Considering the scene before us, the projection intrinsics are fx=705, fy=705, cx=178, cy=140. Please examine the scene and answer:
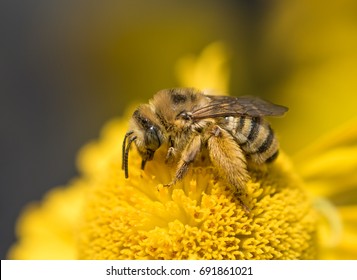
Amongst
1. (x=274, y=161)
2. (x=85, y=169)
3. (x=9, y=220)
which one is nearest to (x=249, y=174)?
(x=274, y=161)

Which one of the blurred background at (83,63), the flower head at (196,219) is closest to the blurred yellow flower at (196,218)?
the flower head at (196,219)

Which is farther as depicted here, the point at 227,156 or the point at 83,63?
the point at 83,63

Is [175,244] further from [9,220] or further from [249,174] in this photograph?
[9,220]

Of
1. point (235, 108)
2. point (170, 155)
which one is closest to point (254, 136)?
point (235, 108)

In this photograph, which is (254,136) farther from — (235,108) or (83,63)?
(83,63)

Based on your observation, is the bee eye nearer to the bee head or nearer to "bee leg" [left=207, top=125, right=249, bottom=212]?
the bee head

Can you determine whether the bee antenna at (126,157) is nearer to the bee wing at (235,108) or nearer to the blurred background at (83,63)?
the bee wing at (235,108)
